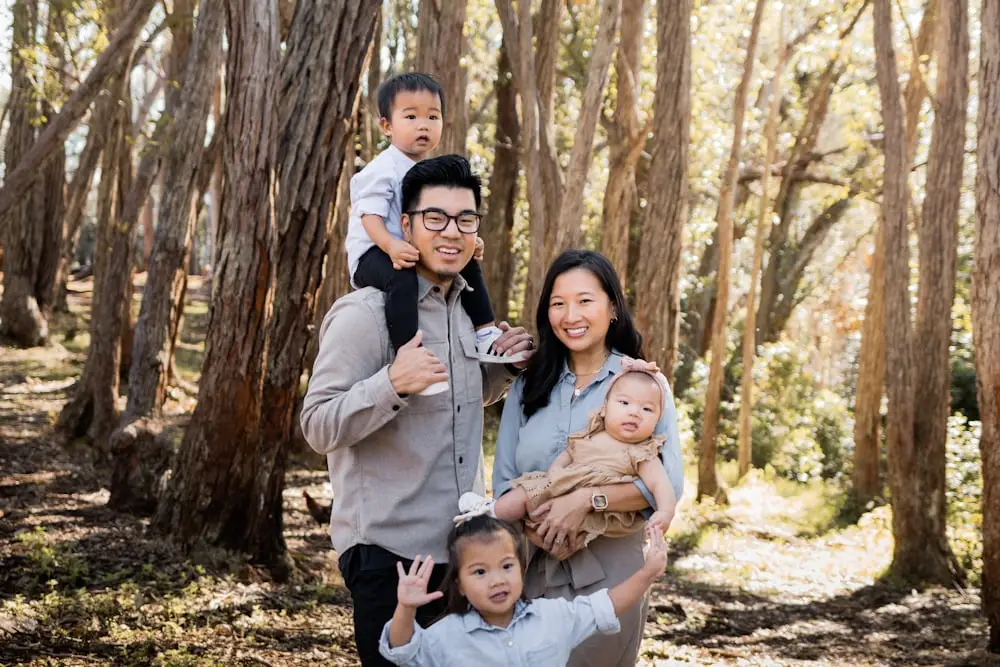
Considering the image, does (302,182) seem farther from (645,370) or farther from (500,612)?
(500,612)

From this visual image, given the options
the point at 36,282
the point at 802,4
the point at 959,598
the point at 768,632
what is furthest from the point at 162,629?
the point at 802,4

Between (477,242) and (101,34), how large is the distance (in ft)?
28.3

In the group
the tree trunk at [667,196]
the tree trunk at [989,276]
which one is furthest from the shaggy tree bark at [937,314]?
the tree trunk at [989,276]

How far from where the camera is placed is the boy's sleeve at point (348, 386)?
275cm

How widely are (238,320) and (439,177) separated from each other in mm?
3290

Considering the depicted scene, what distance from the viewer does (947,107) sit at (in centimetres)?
947

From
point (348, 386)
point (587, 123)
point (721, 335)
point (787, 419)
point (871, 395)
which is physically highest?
point (587, 123)

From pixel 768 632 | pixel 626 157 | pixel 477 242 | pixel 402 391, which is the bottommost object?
pixel 768 632

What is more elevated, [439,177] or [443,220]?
[439,177]

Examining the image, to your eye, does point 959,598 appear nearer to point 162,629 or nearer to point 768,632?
point 768,632

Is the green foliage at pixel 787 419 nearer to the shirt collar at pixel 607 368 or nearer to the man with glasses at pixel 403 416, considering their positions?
the shirt collar at pixel 607 368

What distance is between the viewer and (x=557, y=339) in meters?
3.30

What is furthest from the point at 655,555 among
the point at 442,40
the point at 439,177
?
the point at 442,40

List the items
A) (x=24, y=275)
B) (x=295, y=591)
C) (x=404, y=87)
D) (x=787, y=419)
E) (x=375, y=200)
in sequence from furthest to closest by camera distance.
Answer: (x=787, y=419) < (x=24, y=275) < (x=295, y=591) < (x=404, y=87) < (x=375, y=200)
